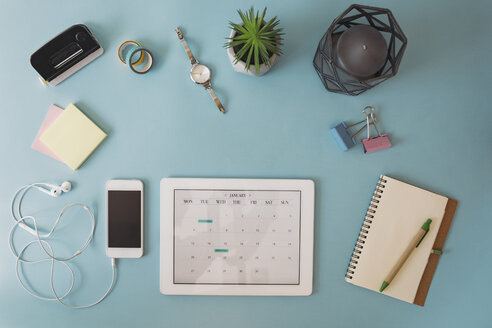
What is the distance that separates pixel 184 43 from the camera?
833 mm

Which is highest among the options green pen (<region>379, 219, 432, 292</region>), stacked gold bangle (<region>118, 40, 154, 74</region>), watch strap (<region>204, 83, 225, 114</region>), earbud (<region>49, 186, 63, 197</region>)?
stacked gold bangle (<region>118, 40, 154, 74</region>)

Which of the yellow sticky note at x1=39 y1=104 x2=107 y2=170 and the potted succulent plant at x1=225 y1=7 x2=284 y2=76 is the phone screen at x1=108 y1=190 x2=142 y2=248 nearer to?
the yellow sticky note at x1=39 y1=104 x2=107 y2=170

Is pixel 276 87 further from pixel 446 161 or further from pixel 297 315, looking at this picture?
pixel 297 315

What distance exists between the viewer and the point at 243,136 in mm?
856

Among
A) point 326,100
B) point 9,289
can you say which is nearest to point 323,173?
point 326,100

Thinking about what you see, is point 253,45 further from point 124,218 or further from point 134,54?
point 124,218

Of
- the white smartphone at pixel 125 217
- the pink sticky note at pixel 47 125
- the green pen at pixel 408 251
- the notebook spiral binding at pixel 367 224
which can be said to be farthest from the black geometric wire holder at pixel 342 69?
the pink sticky note at pixel 47 125

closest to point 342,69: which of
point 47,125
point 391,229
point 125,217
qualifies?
point 391,229

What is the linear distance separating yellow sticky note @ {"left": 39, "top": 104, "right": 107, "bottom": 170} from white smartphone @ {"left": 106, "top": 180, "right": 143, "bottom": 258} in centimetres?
10

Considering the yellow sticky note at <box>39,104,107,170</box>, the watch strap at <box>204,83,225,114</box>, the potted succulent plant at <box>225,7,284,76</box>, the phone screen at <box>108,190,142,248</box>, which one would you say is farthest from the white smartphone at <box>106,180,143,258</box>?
the potted succulent plant at <box>225,7,284,76</box>

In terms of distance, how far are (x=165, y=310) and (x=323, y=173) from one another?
54 cm

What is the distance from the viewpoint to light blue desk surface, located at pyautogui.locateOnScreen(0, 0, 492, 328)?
850 mm

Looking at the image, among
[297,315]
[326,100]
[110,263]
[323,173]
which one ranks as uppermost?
[326,100]

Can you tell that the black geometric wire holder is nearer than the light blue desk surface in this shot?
Yes
